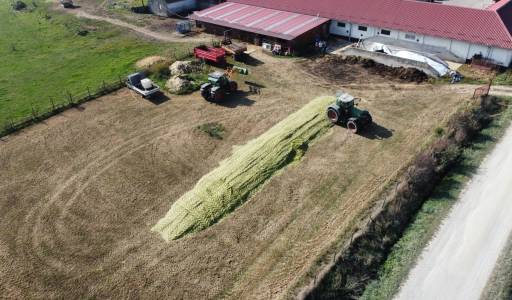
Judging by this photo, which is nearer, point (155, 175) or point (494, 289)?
point (494, 289)

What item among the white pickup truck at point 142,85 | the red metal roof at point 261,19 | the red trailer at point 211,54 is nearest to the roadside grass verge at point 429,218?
the red metal roof at point 261,19

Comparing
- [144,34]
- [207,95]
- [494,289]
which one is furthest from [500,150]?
[144,34]

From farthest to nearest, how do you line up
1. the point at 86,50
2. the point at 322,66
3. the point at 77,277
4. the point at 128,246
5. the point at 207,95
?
the point at 86,50 → the point at 322,66 → the point at 207,95 → the point at 128,246 → the point at 77,277

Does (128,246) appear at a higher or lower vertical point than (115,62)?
lower

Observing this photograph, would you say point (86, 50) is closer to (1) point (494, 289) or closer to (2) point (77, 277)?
(2) point (77, 277)

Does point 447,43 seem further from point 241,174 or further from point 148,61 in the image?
point 148,61

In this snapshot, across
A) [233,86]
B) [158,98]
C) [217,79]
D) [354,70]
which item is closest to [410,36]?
[354,70]
